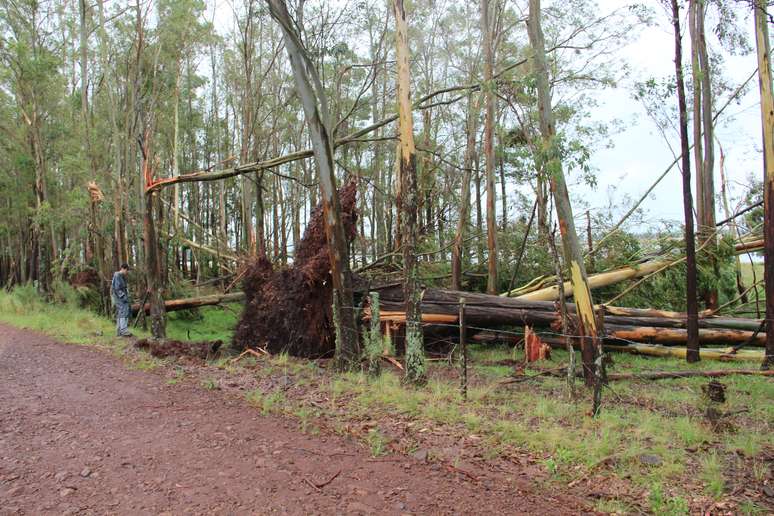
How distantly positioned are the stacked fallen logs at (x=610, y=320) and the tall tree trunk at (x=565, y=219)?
435 centimetres

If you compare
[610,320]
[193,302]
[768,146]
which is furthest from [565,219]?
[193,302]

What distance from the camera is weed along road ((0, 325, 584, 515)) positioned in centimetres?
455

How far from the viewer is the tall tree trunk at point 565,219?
8.06 meters

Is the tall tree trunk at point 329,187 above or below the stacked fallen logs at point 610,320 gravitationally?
above

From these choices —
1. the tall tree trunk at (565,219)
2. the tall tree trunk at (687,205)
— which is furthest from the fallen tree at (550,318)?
the tall tree trunk at (565,219)

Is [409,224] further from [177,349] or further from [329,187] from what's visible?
[177,349]

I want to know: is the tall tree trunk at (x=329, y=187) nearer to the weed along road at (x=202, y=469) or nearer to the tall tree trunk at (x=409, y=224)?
the tall tree trunk at (x=409, y=224)

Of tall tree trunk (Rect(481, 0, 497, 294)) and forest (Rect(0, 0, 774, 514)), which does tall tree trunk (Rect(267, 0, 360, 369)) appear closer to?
forest (Rect(0, 0, 774, 514))

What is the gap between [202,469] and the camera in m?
5.20

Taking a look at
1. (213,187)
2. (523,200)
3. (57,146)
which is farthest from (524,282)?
(213,187)

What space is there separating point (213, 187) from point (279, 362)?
3075 cm

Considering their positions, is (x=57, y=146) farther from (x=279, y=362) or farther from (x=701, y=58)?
(x=701, y=58)

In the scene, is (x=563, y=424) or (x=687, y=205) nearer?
(x=563, y=424)

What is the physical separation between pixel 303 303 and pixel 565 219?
6087mm
